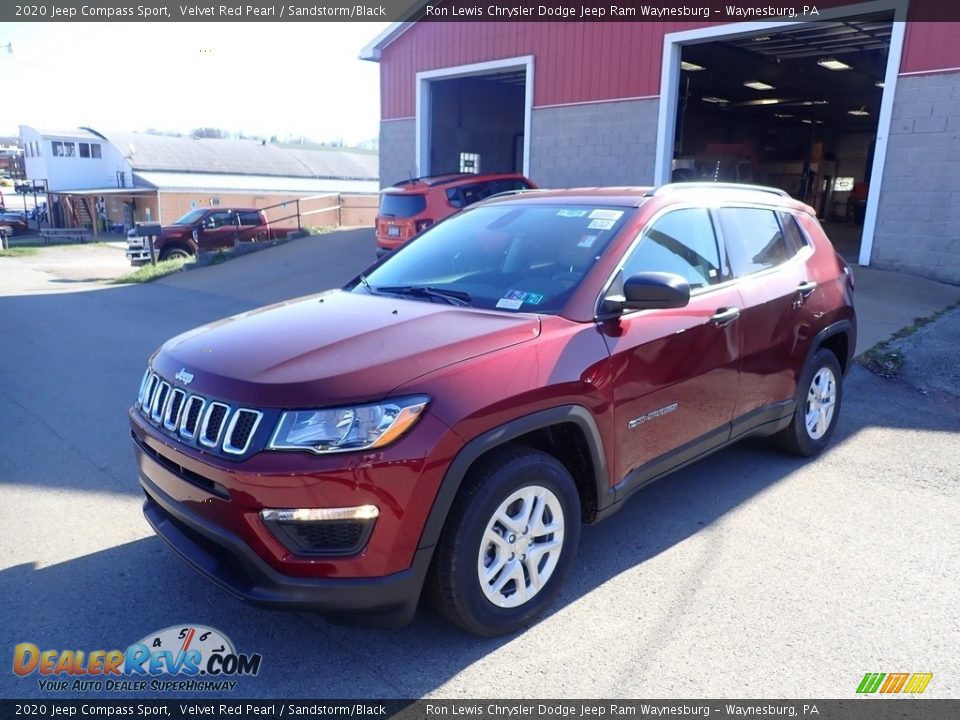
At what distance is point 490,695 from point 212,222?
20411mm

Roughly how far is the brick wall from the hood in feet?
54.3

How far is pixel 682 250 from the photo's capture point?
3.88 m

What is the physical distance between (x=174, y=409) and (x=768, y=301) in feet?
10.9

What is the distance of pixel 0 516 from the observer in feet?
13.4

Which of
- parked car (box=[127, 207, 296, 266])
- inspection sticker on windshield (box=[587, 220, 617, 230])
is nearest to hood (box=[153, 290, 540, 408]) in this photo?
inspection sticker on windshield (box=[587, 220, 617, 230])

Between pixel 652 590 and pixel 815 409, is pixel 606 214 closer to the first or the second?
pixel 652 590

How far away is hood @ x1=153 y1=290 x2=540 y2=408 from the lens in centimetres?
259

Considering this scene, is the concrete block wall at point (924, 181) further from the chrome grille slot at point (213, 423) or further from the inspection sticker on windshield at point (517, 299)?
the chrome grille slot at point (213, 423)

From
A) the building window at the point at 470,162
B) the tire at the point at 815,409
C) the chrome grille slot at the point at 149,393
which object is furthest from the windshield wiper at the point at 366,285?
the building window at the point at 470,162

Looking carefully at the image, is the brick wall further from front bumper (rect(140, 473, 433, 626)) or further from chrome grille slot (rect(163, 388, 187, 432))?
front bumper (rect(140, 473, 433, 626))

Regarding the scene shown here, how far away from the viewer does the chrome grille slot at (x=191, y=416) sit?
2.75m

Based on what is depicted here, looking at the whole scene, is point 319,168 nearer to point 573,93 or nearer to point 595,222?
point 573,93

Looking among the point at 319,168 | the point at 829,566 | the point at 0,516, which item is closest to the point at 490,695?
the point at 829,566

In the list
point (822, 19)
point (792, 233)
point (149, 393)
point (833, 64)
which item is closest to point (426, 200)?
point (822, 19)
